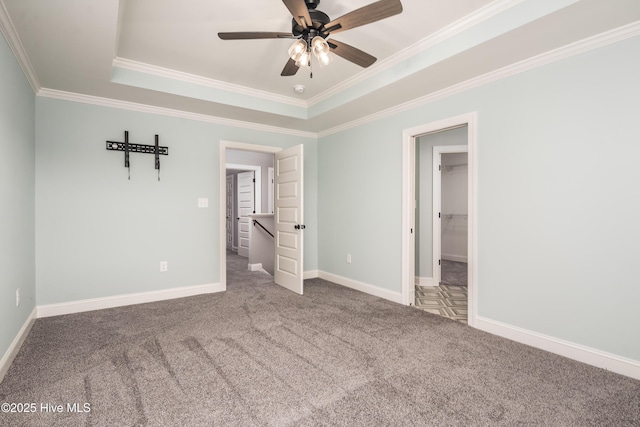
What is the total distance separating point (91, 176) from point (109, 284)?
123 centimetres

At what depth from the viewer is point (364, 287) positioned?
4.23m

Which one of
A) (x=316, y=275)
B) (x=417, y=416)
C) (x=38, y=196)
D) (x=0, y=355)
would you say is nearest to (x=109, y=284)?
(x=38, y=196)

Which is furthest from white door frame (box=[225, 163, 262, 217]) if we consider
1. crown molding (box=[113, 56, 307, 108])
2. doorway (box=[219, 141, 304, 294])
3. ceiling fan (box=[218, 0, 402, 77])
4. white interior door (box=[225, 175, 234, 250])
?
ceiling fan (box=[218, 0, 402, 77])

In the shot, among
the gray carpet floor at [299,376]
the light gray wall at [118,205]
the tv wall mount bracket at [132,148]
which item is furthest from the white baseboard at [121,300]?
the tv wall mount bracket at [132,148]

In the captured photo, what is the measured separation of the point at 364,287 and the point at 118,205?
3.20 metres

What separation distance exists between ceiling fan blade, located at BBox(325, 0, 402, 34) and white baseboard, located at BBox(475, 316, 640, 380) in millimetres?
2634

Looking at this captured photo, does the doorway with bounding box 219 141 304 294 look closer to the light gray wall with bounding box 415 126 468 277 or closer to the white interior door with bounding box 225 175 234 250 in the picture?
the light gray wall with bounding box 415 126 468 277

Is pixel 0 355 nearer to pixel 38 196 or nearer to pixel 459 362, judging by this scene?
pixel 38 196

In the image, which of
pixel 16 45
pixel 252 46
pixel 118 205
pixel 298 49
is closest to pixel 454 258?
pixel 252 46

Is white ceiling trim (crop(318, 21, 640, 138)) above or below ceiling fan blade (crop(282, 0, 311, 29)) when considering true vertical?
above

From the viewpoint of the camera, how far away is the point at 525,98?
262cm

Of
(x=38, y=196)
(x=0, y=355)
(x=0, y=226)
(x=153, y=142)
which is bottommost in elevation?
(x=0, y=355)

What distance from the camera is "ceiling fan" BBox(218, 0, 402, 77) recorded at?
1.73 meters

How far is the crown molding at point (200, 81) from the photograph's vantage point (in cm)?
308
